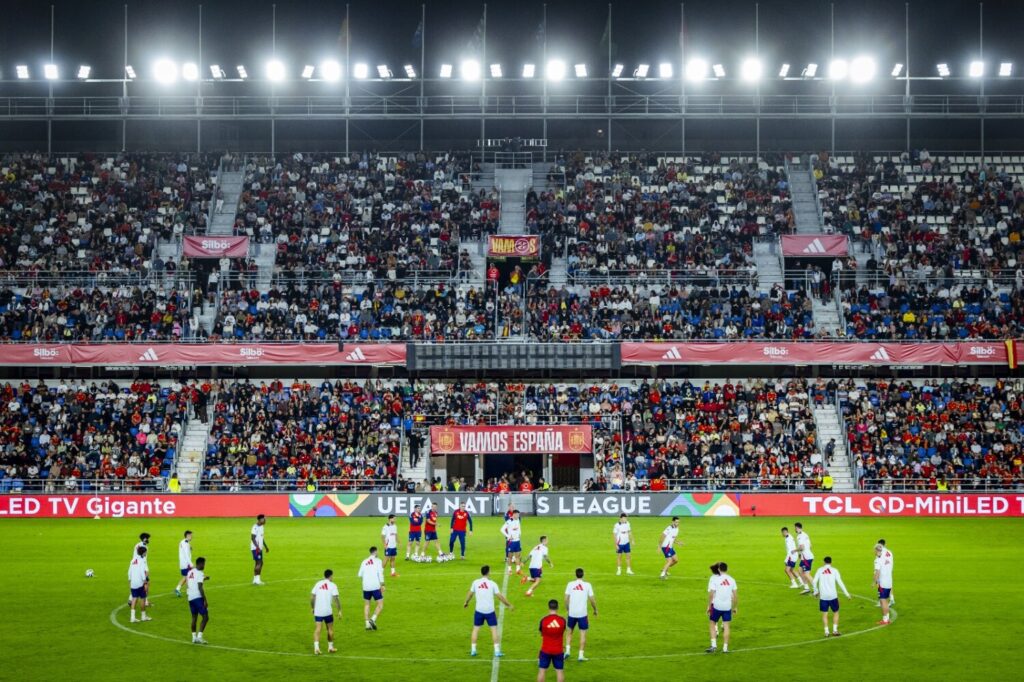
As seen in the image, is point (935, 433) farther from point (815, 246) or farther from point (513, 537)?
point (513, 537)

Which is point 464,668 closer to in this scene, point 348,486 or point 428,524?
point 428,524

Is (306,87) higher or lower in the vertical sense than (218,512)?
higher

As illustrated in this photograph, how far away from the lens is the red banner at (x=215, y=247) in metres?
61.4

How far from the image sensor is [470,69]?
69438mm

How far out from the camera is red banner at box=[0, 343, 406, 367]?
185 ft

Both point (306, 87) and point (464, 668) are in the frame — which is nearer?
point (464, 668)

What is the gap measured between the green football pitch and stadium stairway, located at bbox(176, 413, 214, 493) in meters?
10.1

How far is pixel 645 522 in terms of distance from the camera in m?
46.8

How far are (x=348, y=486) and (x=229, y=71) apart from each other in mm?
31808

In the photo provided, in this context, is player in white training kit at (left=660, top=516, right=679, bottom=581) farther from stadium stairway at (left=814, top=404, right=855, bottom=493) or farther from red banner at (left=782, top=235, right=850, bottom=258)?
red banner at (left=782, top=235, right=850, bottom=258)

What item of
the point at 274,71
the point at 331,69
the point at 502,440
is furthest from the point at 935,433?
the point at 274,71

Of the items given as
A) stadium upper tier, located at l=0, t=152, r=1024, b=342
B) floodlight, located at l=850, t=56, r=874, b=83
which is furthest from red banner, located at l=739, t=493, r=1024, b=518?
floodlight, located at l=850, t=56, r=874, b=83

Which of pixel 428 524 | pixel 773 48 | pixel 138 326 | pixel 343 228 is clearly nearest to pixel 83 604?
pixel 428 524

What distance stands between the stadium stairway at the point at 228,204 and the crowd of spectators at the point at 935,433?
3473 centimetres
